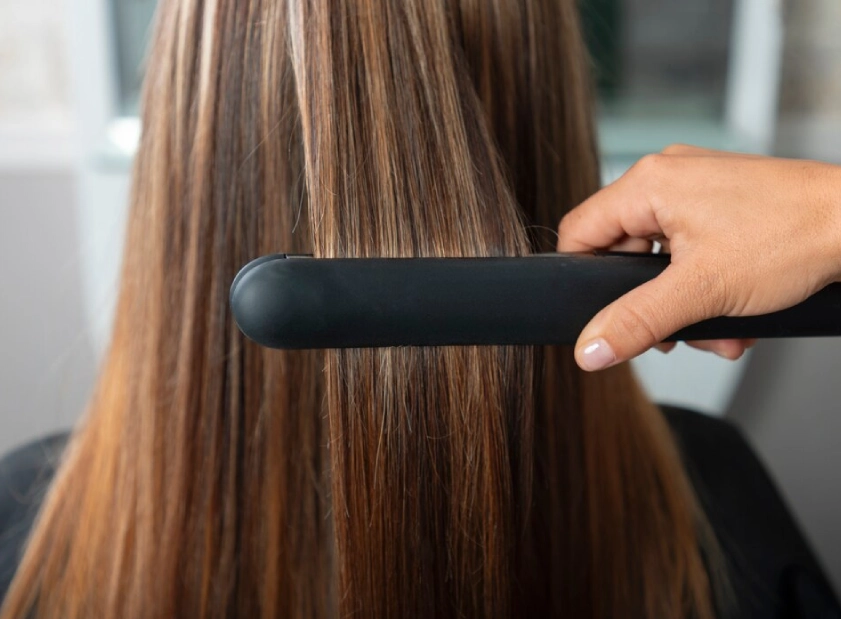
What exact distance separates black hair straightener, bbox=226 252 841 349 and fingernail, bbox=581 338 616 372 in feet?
0.04

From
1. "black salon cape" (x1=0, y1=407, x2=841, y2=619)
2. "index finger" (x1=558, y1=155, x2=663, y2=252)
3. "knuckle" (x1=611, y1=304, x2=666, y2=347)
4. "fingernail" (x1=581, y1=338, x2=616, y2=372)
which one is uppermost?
"index finger" (x1=558, y1=155, x2=663, y2=252)

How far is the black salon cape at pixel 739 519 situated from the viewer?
2.16 feet

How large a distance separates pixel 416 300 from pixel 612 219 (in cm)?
23

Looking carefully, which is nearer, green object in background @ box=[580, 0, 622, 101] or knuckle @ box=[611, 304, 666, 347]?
knuckle @ box=[611, 304, 666, 347]

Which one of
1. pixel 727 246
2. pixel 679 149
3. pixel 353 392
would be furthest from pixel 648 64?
pixel 353 392

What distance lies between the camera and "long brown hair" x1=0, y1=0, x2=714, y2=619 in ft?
1.32

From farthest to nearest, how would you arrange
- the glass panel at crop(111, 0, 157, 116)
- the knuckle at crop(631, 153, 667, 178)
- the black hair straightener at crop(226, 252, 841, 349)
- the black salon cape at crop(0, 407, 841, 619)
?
the glass panel at crop(111, 0, 157, 116), the black salon cape at crop(0, 407, 841, 619), the knuckle at crop(631, 153, 667, 178), the black hair straightener at crop(226, 252, 841, 349)

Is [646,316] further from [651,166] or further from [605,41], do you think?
[605,41]

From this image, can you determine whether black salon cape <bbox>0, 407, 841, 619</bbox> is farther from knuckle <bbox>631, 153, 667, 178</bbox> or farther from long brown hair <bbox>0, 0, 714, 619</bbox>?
knuckle <bbox>631, 153, 667, 178</bbox>

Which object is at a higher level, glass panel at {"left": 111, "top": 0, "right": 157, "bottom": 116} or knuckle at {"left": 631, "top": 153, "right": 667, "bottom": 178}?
glass panel at {"left": 111, "top": 0, "right": 157, "bottom": 116}

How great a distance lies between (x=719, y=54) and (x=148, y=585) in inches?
42.8

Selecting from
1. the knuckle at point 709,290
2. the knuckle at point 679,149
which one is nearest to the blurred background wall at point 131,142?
the knuckle at point 679,149

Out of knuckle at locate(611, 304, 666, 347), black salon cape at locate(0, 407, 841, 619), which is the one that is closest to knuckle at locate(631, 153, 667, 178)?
knuckle at locate(611, 304, 666, 347)

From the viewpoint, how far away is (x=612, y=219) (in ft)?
1.68
